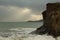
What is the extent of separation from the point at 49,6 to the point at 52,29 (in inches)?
137

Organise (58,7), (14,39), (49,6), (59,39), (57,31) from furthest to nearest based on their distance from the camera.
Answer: (49,6) < (58,7) < (57,31) < (59,39) < (14,39)

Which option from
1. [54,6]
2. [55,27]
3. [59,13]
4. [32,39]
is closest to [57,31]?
[55,27]

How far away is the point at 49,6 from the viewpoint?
24125mm

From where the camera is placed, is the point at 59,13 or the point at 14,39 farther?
the point at 59,13

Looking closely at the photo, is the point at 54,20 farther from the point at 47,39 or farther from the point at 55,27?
the point at 47,39

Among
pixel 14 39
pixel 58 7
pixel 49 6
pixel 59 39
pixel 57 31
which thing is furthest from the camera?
pixel 49 6

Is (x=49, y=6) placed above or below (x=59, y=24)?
above

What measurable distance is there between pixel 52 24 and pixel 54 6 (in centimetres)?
238

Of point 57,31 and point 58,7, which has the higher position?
point 58,7

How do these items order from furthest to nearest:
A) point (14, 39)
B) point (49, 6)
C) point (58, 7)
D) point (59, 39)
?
point (49, 6) < point (58, 7) < point (59, 39) < point (14, 39)

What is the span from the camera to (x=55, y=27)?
2117cm

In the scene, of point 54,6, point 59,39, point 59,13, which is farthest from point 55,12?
point 59,39

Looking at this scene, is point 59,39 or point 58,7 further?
point 58,7

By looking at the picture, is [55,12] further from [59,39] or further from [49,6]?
[59,39]
